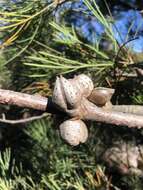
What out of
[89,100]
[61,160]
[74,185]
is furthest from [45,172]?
[89,100]

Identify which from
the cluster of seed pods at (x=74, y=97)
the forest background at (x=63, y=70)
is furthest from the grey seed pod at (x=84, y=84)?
the forest background at (x=63, y=70)

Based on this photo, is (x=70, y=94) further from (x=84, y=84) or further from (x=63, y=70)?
(x=63, y=70)

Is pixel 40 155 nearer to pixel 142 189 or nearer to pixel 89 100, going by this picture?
pixel 142 189

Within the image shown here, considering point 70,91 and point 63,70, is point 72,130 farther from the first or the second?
point 63,70

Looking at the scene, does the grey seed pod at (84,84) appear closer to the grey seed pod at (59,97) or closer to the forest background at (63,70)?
the grey seed pod at (59,97)

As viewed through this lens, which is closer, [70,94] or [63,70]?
[70,94]

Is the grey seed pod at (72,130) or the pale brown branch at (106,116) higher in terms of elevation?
the pale brown branch at (106,116)

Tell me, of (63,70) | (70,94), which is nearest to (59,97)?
(70,94)

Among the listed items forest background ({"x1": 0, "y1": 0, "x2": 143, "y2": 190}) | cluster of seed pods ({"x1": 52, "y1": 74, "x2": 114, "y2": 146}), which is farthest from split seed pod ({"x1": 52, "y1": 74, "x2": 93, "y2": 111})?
forest background ({"x1": 0, "y1": 0, "x2": 143, "y2": 190})
